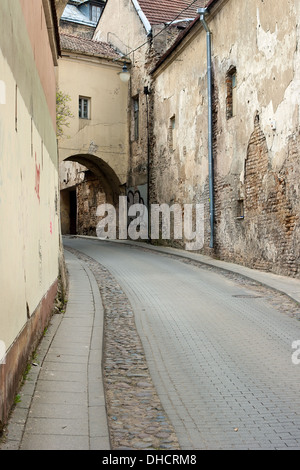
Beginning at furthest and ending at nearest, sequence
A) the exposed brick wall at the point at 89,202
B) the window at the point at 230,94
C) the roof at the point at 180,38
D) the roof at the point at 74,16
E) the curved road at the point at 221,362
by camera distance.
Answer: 1. the roof at the point at 74,16
2. the exposed brick wall at the point at 89,202
3. the roof at the point at 180,38
4. the window at the point at 230,94
5. the curved road at the point at 221,362

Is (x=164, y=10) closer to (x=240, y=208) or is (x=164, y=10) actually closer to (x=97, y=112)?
(x=97, y=112)

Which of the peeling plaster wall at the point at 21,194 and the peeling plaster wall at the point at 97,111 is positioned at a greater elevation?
the peeling plaster wall at the point at 97,111

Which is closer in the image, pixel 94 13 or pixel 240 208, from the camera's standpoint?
pixel 240 208

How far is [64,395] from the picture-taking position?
452 cm

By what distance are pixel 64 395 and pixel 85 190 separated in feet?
82.4

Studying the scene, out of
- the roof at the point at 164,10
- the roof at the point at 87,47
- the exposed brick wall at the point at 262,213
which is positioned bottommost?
the exposed brick wall at the point at 262,213

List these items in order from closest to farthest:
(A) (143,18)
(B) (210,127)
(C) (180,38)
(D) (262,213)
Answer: (D) (262,213) < (B) (210,127) < (C) (180,38) < (A) (143,18)

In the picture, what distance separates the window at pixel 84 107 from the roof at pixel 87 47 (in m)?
2.05

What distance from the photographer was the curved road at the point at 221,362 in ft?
12.8

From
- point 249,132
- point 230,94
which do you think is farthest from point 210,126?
point 249,132

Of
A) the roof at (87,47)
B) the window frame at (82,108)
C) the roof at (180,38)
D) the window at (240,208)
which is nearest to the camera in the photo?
the window at (240,208)

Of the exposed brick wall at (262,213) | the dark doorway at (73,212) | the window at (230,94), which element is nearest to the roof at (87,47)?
the window at (230,94)

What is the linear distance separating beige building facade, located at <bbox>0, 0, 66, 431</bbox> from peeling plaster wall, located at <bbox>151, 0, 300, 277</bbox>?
6385 millimetres

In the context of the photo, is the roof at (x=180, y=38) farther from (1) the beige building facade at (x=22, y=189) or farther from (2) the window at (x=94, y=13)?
(2) the window at (x=94, y=13)
